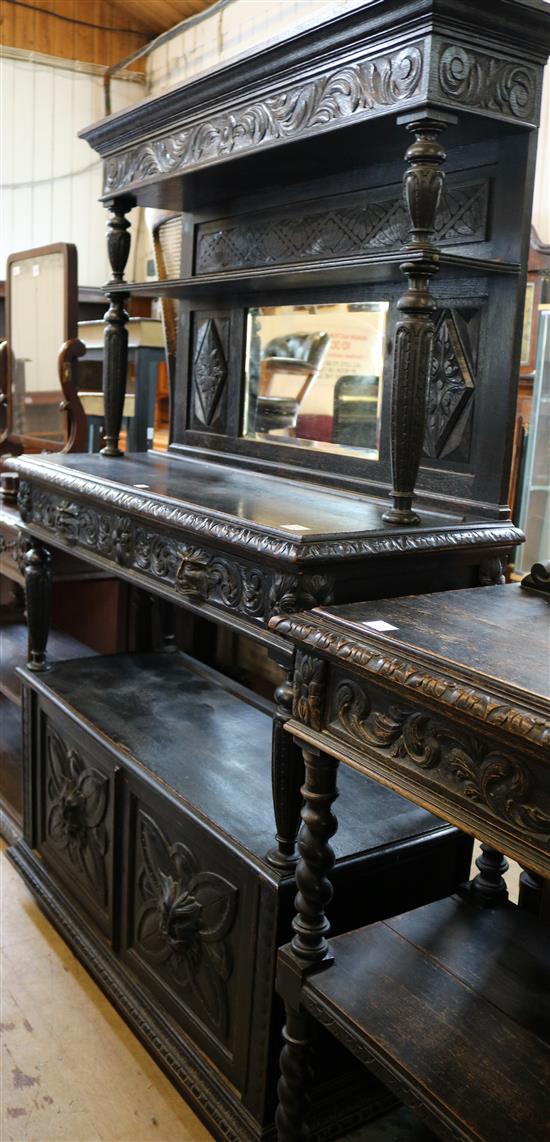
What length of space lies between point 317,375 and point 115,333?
70 cm

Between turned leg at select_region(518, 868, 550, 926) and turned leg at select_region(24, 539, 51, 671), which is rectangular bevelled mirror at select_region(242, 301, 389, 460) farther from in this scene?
turned leg at select_region(518, 868, 550, 926)

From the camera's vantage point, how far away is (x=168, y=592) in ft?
6.34

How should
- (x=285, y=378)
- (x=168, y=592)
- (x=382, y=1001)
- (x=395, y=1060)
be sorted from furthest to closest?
(x=285, y=378) → (x=168, y=592) → (x=382, y=1001) → (x=395, y=1060)

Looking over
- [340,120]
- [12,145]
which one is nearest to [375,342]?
[340,120]

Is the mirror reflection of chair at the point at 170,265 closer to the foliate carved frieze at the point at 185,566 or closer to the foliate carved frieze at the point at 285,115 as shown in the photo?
the foliate carved frieze at the point at 285,115

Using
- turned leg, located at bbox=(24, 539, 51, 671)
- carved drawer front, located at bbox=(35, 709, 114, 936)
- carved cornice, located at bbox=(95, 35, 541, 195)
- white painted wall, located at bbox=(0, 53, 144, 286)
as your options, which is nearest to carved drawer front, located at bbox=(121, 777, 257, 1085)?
carved drawer front, located at bbox=(35, 709, 114, 936)

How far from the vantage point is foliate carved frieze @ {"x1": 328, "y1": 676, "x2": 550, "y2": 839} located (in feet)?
3.36

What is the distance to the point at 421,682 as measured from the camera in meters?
1.13

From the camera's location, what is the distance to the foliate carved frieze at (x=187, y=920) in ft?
5.80

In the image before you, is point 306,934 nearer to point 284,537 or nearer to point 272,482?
point 284,537

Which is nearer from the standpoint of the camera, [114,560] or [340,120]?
[340,120]

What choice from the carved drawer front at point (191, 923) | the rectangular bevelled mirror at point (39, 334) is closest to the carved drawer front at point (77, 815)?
the carved drawer front at point (191, 923)

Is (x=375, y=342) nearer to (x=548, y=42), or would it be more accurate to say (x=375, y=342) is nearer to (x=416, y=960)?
(x=548, y=42)

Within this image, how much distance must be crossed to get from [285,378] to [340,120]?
0.75 meters
